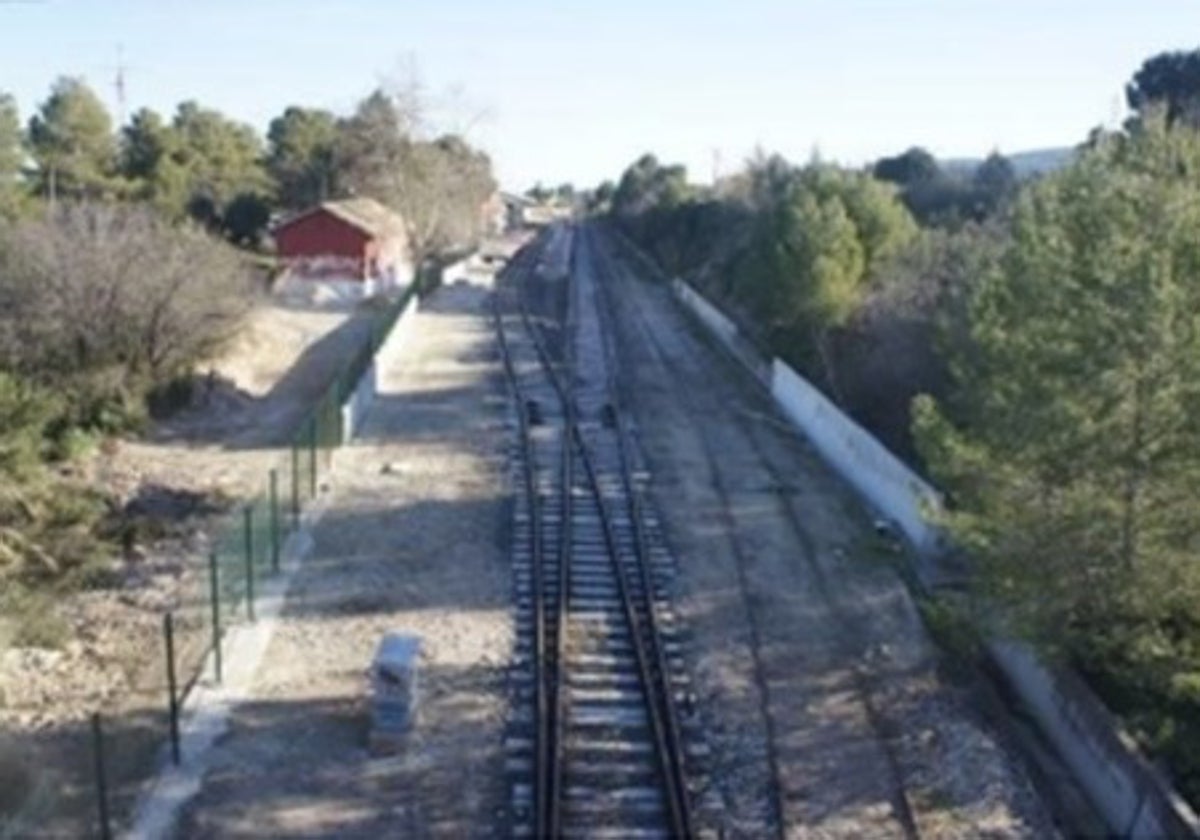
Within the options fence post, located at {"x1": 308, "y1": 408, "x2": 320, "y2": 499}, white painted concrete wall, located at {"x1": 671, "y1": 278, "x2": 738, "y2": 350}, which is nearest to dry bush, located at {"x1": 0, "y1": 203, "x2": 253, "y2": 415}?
fence post, located at {"x1": 308, "y1": 408, "x2": 320, "y2": 499}

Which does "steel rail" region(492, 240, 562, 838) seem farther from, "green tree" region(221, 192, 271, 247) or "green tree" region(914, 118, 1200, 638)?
"green tree" region(221, 192, 271, 247)

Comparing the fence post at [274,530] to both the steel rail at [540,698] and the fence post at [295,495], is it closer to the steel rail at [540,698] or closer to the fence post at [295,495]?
the fence post at [295,495]

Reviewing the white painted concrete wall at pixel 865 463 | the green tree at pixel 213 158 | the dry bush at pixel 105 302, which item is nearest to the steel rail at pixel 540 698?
the white painted concrete wall at pixel 865 463

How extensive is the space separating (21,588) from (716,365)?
2462 cm

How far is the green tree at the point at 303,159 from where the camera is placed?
249ft

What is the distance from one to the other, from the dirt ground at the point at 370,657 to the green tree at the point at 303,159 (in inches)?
1990

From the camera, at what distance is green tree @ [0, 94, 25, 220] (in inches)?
2182

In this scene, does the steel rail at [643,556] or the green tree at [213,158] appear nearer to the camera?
the steel rail at [643,556]

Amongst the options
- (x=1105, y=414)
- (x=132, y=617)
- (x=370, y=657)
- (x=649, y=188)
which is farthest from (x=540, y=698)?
(x=649, y=188)

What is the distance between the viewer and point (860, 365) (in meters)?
31.5

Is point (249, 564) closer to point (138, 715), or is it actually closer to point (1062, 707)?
point (138, 715)

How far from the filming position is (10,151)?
58.8m

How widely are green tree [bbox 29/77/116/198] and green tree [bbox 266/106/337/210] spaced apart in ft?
32.0

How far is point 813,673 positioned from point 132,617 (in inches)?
352
